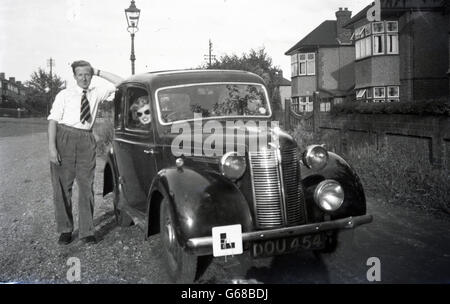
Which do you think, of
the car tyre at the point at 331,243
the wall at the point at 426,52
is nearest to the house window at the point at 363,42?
the wall at the point at 426,52

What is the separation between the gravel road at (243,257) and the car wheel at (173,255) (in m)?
0.22

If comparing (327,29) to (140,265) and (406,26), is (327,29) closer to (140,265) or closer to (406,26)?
(406,26)

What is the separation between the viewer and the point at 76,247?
4676 mm

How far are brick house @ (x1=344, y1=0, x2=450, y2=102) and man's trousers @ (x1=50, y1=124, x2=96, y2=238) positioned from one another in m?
17.0

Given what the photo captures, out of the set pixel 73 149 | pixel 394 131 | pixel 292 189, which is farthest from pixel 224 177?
pixel 394 131

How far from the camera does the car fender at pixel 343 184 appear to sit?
370 cm

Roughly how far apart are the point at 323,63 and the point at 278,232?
27.2 m

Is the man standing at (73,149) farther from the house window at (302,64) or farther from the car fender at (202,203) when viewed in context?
the house window at (302,64)

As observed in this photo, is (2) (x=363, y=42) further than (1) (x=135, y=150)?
Yes

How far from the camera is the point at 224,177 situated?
3.48 m

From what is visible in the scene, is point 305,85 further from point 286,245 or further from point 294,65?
point 286,245
